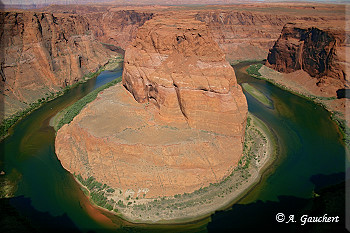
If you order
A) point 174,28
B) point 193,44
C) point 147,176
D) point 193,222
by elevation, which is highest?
point 174,28

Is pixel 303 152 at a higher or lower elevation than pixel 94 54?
lower

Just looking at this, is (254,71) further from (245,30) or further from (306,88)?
(245,30)

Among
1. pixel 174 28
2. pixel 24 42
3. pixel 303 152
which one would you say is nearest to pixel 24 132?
pixel 24 42

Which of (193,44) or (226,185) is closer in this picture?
(226,185)

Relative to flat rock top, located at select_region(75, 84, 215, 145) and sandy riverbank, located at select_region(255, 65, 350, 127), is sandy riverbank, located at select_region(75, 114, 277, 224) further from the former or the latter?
sandy riverbank, located at select_region(255, 65, 350, 127)

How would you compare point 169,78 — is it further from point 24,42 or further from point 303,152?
point 24,42

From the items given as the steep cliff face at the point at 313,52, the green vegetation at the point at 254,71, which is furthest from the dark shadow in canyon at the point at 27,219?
the green vegetation at the point at 254,71
